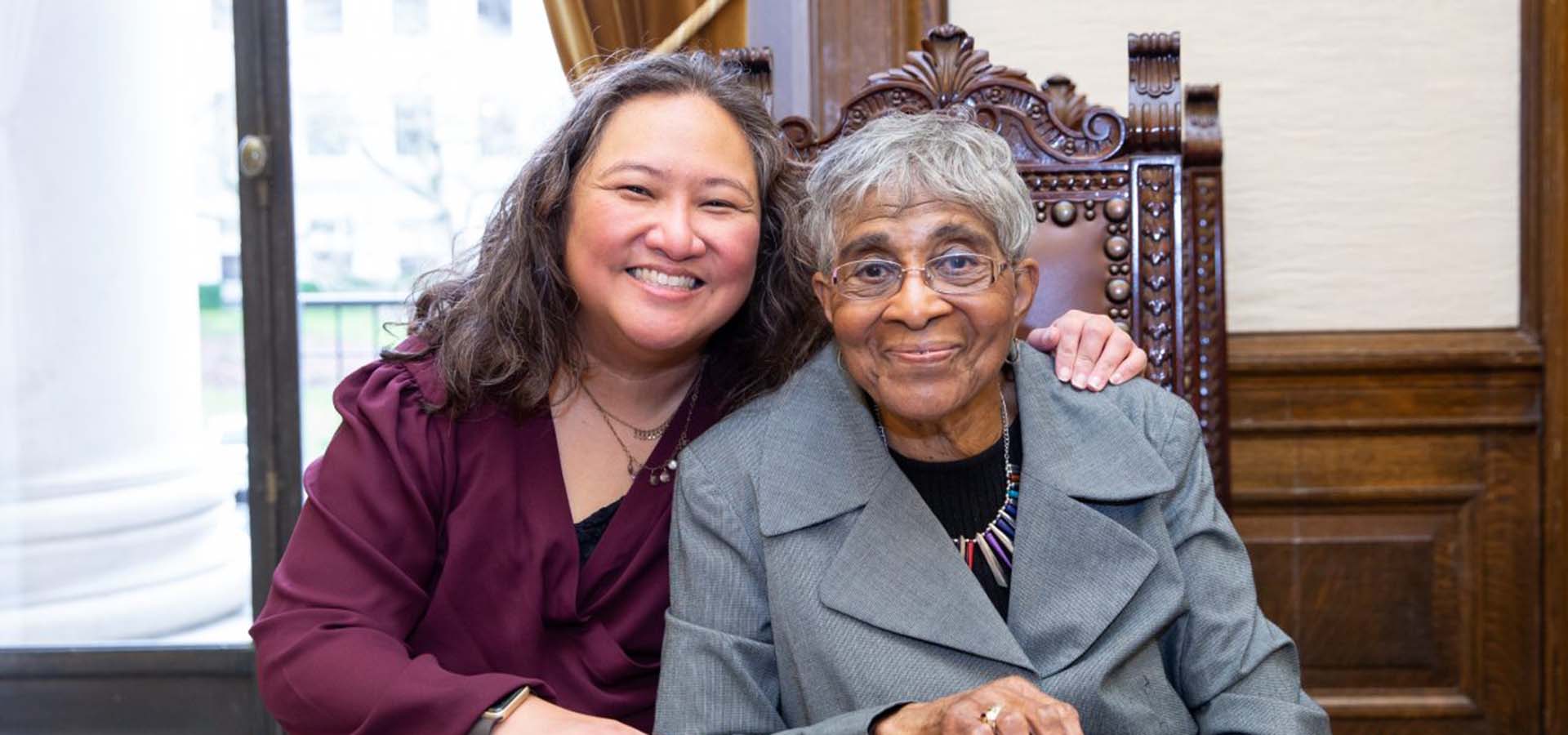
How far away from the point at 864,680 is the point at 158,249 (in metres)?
2.60

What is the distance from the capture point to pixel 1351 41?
2.40m

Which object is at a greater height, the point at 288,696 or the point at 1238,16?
the point at 1238,16

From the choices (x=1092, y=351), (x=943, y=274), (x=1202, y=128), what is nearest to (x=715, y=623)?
(x=943, y=274)

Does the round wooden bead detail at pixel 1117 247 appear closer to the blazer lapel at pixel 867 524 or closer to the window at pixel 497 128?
the blazer lapel at pixel 867 524

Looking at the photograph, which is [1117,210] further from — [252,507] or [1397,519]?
[252,507]

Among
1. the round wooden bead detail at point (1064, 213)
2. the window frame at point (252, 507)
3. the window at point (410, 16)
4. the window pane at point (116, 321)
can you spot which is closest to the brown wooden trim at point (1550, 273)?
the round wooden bead detail at point (1064, 213)

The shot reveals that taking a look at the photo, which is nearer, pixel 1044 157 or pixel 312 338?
pixel 1044 157

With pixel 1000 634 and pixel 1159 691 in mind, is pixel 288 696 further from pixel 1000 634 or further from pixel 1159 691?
pixel 1159 691

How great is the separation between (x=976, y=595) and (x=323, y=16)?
2.61 metres

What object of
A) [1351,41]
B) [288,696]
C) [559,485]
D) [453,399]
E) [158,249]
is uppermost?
[1351,41]

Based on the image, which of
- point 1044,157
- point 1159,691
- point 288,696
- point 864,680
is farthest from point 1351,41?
point 288,696

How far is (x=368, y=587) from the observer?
1.54m

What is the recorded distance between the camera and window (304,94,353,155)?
11.0 feet

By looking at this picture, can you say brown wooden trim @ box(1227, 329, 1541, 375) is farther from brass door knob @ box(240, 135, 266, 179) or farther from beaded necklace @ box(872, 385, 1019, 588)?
brass door knob @ box(240, 135, 266, 179)
